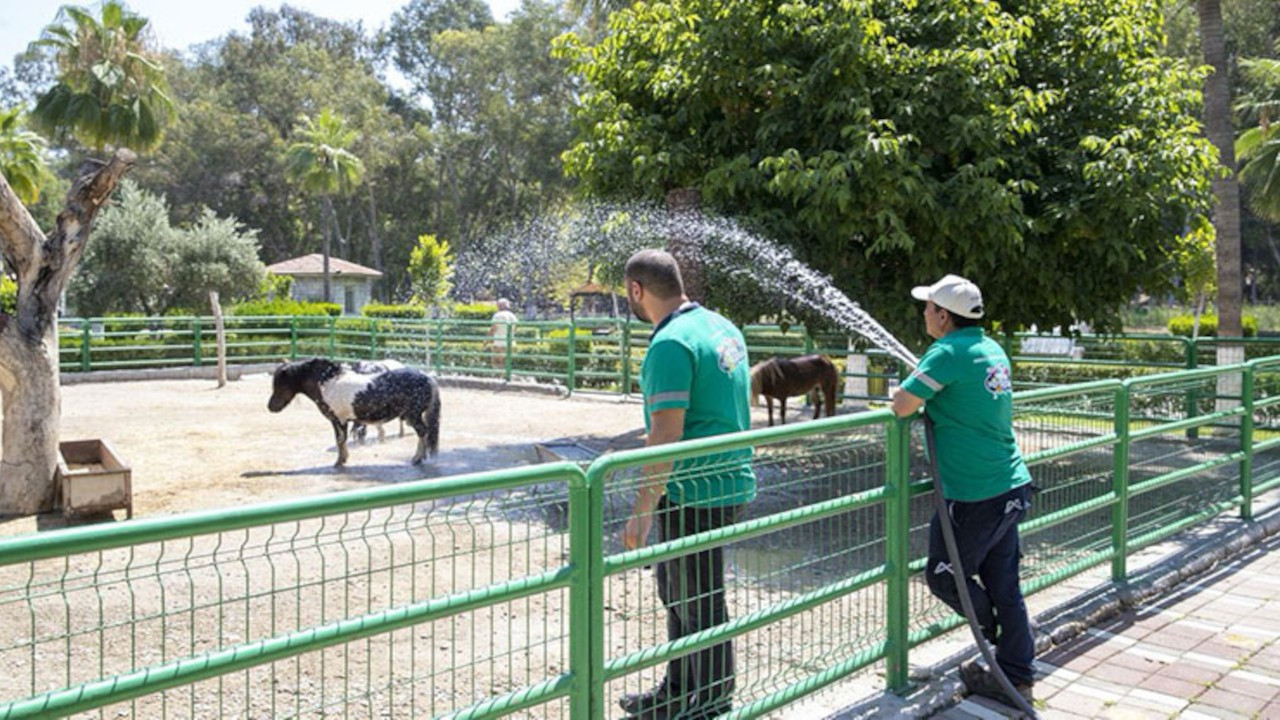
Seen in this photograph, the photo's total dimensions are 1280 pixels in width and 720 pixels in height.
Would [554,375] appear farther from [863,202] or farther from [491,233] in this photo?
[491,233]

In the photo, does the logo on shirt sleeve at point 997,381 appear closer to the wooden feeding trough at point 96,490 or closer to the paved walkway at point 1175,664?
the paved walkway at point 1175,664

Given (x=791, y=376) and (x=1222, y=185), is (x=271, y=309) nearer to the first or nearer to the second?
(x=791, y=376)

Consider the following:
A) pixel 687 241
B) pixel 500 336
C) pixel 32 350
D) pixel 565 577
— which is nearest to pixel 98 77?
pixel 500 336

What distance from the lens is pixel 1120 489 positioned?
564 centimetres

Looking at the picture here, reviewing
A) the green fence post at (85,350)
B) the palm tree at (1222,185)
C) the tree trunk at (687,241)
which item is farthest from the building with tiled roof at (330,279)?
the tree trunk at (687,241)

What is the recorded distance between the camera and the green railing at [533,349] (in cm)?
1337

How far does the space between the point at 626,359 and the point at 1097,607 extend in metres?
12.4

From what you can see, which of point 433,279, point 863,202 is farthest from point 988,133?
point 433,279

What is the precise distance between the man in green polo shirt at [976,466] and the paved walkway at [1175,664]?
298 millimetres

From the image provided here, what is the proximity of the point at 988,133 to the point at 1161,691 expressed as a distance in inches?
201

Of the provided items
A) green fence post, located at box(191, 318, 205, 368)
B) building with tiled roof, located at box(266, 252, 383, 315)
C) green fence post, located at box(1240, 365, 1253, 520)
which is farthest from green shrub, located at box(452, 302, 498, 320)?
green fence post, located at box(1240, 365, 1253, 520)

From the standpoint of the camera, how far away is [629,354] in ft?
57.0

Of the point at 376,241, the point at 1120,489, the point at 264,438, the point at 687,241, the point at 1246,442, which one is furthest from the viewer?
the point at 376,241

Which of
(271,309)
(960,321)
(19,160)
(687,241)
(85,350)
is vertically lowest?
(85,350)
